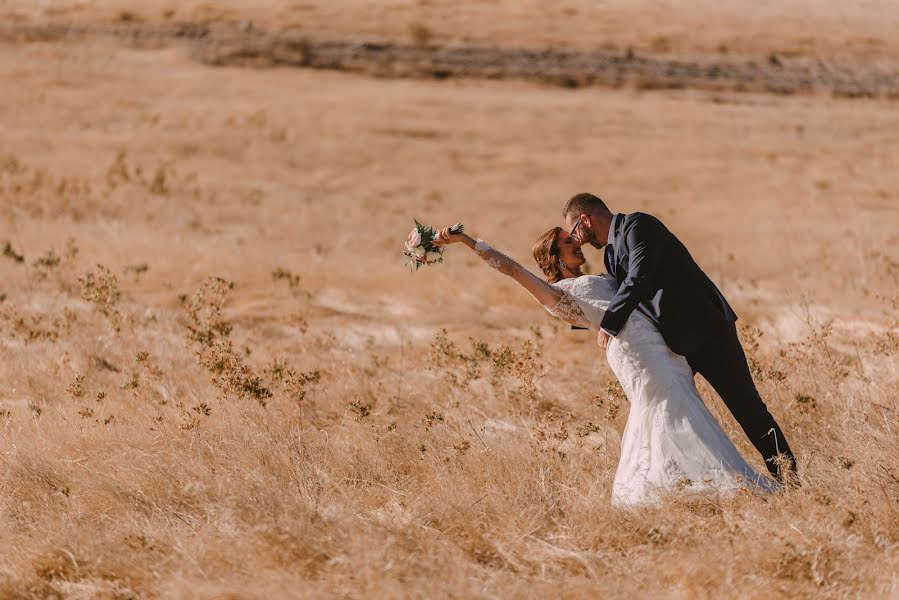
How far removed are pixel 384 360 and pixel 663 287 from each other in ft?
12.6

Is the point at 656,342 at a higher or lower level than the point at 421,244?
lower

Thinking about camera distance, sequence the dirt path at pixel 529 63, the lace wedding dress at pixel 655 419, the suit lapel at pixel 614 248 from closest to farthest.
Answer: the lace wedding dress at pixel 655 419, the suit lapel at pixel 614 248, the dirt path at pixel 529 63

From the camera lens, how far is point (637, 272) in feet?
16.1

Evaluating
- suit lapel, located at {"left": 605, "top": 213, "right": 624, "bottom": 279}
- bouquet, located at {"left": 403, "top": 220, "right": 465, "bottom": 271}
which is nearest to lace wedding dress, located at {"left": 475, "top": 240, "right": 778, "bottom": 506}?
suit lapel, located at {"left": 605, "top": 213, "right": 624, "bottom": 279}

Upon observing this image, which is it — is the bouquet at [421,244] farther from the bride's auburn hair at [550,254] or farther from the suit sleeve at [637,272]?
the suit sleeve at [637,272]

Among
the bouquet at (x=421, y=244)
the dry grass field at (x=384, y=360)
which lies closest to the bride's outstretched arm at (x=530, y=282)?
the bouquet at (x=421, y=244)

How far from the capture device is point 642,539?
4.52 metres

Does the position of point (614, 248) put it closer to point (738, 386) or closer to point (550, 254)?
point (550, 254)

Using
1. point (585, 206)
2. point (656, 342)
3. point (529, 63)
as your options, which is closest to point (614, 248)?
point (585, 206)

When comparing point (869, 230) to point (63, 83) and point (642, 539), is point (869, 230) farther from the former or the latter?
point (63, 83)

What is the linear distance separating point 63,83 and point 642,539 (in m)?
30.4

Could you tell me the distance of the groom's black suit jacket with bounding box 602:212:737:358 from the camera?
4922mm

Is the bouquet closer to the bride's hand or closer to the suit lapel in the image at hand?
the bride's hand

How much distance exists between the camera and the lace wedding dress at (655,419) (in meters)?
4.79
